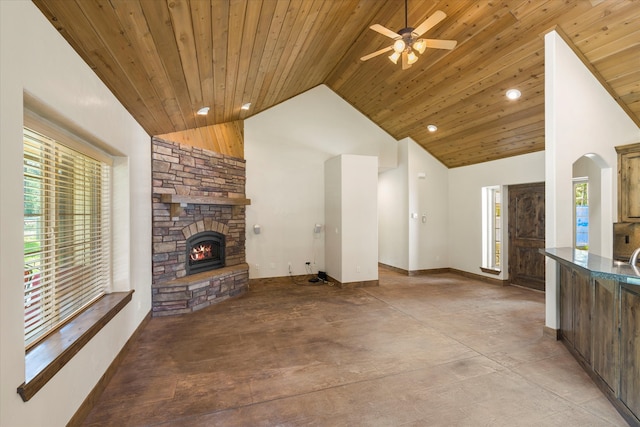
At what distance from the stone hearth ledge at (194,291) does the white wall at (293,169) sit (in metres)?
0.93

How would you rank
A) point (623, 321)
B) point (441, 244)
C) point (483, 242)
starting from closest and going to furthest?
point (623, 321), point (483, 242), point (441, 244)

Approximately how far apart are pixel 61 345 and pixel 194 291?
2641 mm

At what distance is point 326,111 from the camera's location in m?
6.75

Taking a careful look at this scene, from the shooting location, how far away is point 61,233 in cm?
222

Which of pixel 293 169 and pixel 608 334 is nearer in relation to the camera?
pixel 608 334

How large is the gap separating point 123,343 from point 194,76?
281 cm

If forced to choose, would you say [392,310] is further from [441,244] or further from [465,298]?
[441,244]

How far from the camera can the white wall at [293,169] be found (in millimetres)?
6191

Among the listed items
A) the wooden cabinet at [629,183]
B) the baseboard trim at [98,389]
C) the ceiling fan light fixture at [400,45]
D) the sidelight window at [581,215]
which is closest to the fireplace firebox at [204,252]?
the baseboard trim at [98,389]

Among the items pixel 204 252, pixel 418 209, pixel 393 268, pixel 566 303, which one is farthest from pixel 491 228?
pixel 204 252

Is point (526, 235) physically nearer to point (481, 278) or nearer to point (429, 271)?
point (481, 278)

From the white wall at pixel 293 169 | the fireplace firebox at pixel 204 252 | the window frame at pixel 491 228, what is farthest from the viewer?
the window frame at pixel 491 228

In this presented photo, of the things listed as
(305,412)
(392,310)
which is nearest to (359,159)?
(392,310)

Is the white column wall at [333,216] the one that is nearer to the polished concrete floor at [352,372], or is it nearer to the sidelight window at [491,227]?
the polished concrete floor at [352,372]
